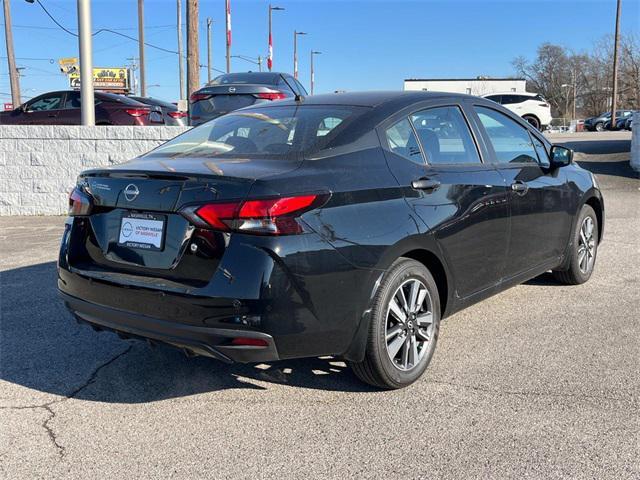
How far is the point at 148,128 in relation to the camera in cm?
1035

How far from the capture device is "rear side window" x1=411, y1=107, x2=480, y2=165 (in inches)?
155

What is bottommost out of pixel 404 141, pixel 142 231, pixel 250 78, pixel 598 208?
pixel 598 208

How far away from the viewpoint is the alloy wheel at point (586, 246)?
5.68m

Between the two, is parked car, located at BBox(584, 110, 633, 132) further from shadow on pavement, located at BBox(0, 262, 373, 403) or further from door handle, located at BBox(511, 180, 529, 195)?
shadow on pavement, located at BBox(0, 262, 373, 403)

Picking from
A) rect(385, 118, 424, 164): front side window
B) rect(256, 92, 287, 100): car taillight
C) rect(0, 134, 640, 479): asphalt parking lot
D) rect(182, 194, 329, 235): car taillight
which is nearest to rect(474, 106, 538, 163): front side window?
rect(385, 118, 424, 164): front side window

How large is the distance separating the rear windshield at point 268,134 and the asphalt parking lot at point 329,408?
1.31 metres

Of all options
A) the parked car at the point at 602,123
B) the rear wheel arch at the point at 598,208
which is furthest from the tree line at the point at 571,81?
the rear wheel arch at the point at 598,208

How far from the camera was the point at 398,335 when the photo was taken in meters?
3.52

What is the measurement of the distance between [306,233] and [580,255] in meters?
3.67

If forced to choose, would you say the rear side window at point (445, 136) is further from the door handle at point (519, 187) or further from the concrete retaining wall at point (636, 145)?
the concrete retaining wall at point (636, 145)

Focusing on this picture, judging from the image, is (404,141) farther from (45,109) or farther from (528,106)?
(528,106)

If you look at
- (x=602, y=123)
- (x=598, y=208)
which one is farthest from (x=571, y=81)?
(x=598, y=208)

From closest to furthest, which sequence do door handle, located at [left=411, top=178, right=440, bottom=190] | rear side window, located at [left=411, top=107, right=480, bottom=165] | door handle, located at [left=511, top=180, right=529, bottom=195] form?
door handle, located at [left=411, top=178, right=440, bottom=190]
rear side window, located at [left=411, top=107, right=480, bottom=165]
door handle, located at [left=511, top=180, right=529, bottom=195]

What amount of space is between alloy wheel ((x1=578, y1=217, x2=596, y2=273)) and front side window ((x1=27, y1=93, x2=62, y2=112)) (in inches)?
510
